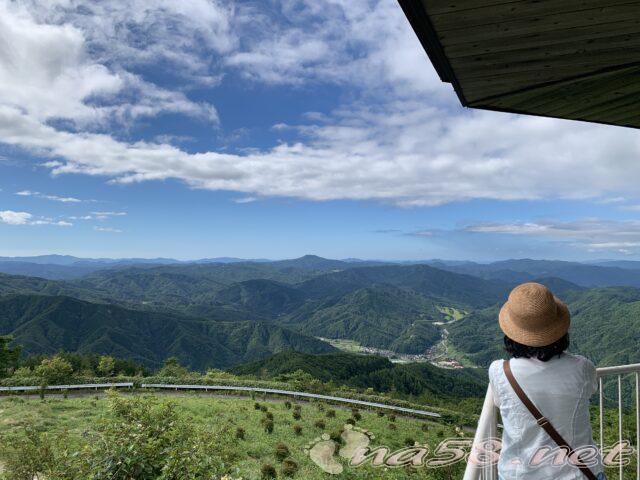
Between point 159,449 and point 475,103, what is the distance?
484 cm

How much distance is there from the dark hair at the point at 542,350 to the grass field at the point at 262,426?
21.5 ft

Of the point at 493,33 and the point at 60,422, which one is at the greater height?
the point at 493,33

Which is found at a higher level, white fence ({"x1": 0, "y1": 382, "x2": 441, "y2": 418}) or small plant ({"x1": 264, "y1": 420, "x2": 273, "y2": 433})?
small plant ({"x1": 264, "y1": 420, "x2": 273, "y2": 433})

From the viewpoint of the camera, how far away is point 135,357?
15750cm

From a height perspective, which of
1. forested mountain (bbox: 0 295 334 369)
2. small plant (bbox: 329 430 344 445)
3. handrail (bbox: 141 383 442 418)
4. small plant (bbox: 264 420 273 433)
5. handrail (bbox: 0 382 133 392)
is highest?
small plant (bbox: 264 420 273 433)

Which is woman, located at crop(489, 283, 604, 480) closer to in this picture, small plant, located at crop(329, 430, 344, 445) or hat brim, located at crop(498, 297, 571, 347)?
hat brim, located at crop(498, 297, 571, 347)

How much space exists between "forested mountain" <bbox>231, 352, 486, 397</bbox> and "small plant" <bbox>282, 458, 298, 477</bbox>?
70.7 meters

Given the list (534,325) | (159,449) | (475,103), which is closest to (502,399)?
(534,325)

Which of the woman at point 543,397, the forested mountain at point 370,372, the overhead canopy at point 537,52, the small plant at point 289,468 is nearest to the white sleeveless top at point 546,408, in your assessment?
the woman at point 543,397

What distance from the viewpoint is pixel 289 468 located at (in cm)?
996

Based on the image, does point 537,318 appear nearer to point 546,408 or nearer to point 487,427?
point 546,408

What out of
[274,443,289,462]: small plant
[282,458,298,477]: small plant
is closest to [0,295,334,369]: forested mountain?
[274,443,289,462]: small plant

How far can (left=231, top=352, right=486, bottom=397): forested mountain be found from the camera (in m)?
82.8

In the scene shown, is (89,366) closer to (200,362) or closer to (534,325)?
(534,325)
